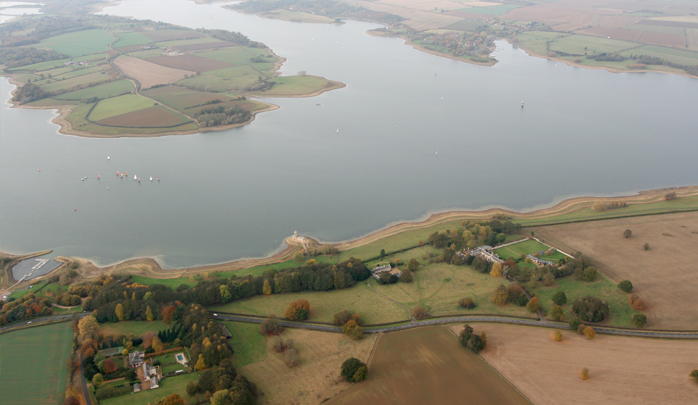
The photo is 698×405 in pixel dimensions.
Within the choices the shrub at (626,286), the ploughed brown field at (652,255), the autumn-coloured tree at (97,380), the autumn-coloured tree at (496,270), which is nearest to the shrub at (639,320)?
the ploughed brown field at (652,255)

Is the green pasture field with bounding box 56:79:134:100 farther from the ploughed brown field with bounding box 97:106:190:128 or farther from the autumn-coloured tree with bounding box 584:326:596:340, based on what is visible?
the autumn-coloured tree with bounding box 584:326:596:340

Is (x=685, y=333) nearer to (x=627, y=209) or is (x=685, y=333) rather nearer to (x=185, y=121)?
(x=627, y=209)

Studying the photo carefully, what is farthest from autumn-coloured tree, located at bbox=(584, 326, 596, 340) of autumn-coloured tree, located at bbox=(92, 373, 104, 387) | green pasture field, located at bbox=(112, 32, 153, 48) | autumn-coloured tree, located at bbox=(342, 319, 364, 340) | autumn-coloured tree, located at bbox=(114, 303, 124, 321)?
green pasture field, located at bbox=(112, 32, 153, 48)

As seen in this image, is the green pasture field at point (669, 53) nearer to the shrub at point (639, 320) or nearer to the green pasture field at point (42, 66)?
the shrub at point (639, 320)

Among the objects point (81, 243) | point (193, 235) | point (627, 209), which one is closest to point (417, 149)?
point (627, 209)

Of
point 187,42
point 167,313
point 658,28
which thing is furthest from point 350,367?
point 658,28
